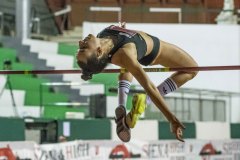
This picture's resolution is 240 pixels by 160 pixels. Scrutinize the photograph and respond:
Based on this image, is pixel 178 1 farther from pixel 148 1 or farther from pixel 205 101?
pixel 205 101

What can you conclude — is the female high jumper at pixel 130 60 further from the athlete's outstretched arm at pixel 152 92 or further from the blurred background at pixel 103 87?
the blurred background at pixel 103 87

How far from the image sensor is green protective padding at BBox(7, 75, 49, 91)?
12.1 metres

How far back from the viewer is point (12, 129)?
28.7 feet

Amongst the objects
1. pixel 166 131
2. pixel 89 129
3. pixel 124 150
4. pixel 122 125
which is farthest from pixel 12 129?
pixel 122 125

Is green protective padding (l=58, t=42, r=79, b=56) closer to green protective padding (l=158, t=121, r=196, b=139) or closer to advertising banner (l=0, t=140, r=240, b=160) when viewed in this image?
green protective padding (l=158, t=121, r=196, b=139)

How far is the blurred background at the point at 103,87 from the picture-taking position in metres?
9.73

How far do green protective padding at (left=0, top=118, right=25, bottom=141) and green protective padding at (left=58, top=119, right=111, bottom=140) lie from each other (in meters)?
0.80

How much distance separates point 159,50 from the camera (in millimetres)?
5418

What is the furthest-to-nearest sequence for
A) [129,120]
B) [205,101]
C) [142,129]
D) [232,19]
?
[232,19] → [205,101] → [142,129] → [129,120]

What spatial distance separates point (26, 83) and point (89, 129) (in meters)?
2.68

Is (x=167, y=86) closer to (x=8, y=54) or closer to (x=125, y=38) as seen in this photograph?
(x=125, y=38)

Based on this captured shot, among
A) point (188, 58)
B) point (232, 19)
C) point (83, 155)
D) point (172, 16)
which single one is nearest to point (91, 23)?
point (172, 16)

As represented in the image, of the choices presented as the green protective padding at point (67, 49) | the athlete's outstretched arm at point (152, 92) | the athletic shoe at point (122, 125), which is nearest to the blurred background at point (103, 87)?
the green protective padding at point (67, 49)

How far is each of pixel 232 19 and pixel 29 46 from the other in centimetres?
491
